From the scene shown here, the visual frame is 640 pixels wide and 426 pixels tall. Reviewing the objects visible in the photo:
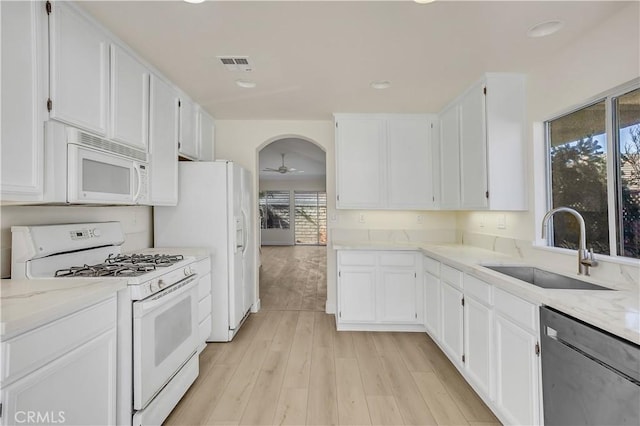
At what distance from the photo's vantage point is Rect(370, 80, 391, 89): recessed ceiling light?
2.62m

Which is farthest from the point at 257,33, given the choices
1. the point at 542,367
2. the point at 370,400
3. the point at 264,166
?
the point at 264,166

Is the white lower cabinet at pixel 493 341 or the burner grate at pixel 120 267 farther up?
the burner grate at pixel 120 267

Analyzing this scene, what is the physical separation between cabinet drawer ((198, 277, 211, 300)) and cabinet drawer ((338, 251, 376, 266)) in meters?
1.32

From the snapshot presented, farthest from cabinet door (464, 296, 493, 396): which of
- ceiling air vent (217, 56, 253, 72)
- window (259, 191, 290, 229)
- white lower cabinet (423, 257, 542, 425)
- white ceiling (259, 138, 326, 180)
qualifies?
window (259, 191, 290, 229)

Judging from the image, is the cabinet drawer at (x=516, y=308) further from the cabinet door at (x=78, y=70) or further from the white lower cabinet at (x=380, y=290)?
the cabinet door at (x=78, y=70)

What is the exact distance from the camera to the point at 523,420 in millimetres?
1549

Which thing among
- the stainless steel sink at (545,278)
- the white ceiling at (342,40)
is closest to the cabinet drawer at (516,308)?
the stainless steel sink at (545,278)

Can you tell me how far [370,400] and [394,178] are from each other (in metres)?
2.24

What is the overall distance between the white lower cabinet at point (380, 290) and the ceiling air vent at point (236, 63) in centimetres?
194

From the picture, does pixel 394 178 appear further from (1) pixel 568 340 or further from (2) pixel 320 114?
(1) pixel 568 340

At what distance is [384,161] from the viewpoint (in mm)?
3473

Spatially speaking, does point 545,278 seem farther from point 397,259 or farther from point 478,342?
point 397,259

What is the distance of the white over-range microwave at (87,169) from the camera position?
1.54m

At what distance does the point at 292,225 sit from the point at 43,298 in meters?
10.1
